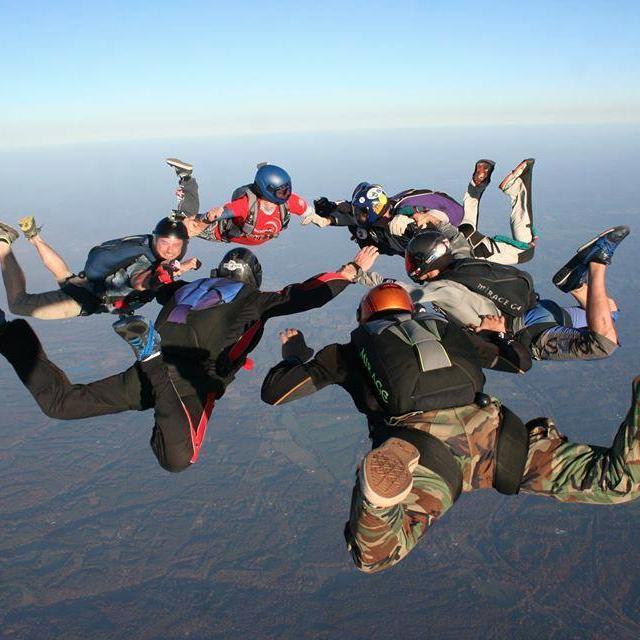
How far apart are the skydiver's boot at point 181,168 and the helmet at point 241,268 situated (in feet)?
7.48

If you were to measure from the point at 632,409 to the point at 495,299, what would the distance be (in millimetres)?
2688

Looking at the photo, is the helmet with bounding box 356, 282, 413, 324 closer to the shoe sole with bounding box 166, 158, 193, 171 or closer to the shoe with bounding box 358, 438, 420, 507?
the shoe with bounding box 358, 438, 420, 507

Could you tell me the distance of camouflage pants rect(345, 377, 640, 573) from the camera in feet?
13.4

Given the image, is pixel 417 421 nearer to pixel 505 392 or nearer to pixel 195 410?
pixel 195 410

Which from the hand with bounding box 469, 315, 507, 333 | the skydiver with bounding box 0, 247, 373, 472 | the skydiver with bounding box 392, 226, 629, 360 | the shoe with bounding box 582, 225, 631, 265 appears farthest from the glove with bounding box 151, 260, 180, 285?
the shoe with bounding box 582, 225, 631, 265

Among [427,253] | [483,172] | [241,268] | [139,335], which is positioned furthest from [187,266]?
[483,172]

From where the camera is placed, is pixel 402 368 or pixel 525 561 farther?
pixel 525 561

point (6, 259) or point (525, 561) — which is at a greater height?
point (6, 259)

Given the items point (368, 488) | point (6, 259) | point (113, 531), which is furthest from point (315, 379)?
point (113, 531)

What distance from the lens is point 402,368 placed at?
14.3 feet

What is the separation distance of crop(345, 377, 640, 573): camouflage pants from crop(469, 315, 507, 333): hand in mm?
1373

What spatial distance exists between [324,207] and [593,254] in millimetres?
5198

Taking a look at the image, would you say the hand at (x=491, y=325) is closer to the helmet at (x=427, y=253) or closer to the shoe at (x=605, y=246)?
the helmet at (x=427, y=253)

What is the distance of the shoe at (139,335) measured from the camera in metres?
5.00
